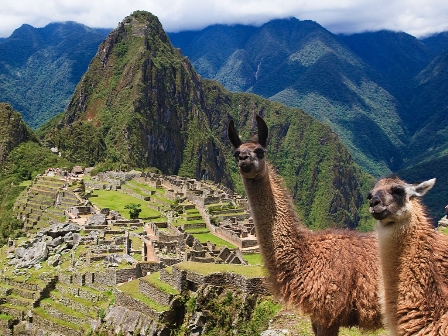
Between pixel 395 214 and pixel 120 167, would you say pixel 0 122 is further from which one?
pixel 395 214

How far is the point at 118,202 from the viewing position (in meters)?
38.2

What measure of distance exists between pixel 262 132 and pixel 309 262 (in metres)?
1.53

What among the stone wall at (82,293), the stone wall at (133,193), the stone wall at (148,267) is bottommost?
the stone wall at (82,293)

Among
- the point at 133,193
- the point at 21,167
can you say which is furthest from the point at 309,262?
the point at 21,167

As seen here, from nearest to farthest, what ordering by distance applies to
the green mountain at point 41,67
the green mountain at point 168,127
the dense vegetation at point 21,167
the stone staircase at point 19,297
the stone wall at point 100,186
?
the stone staircase at point 19,297 < the stone wall at point 100,186 < the dense vegetation at point 21,167 < the green mountain at point 168,127 < the green mountain at point 41,67

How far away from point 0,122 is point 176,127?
66.5 m

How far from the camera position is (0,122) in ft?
230

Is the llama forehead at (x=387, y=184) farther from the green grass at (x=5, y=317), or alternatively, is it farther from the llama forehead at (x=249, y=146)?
the green grass at (x=5, y=317)

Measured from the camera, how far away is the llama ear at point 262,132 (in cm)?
465

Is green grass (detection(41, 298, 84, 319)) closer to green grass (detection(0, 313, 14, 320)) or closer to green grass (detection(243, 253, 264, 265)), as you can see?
green grass (detection(0, 313, 14, 320))

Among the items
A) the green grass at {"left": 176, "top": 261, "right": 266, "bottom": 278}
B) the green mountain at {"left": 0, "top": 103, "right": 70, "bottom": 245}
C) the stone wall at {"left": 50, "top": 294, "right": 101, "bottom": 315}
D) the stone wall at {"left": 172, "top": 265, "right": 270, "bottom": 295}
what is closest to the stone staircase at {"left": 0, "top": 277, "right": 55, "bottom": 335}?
the stone wall at {"left": 50, "top": 294, "right": 101, "bottom": 315}

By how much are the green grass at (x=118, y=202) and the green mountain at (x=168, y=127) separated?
50.8 meters

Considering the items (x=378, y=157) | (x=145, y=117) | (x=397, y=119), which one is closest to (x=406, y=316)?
(x=145, y=117)

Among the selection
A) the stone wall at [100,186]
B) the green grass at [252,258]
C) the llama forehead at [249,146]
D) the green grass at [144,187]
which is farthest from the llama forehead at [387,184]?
the stone wall at [100,186]
